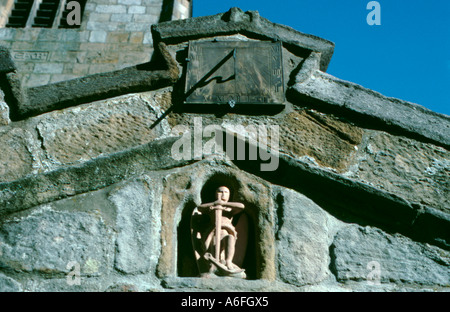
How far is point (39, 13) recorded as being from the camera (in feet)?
18.1

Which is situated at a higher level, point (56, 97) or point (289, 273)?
point (56, 97)

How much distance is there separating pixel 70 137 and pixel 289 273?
1.29 m

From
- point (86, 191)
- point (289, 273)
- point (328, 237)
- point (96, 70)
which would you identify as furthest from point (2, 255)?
point (96, 70)

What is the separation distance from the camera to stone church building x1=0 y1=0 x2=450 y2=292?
216 cm

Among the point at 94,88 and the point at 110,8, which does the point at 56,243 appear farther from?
the point at 110,8

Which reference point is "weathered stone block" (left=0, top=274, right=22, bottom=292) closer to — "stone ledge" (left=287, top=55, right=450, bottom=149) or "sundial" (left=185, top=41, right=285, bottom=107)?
"sundial" (left=185, top=41, right=285, bottom=107)

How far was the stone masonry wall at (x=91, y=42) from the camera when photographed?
4762 mm

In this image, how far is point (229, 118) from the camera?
2.64 meters

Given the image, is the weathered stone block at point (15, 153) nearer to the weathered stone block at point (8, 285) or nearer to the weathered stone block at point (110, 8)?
the weathered stone block at point (8, 285)

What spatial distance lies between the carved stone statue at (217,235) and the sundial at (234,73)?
55 cm

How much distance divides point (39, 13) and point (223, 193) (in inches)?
163

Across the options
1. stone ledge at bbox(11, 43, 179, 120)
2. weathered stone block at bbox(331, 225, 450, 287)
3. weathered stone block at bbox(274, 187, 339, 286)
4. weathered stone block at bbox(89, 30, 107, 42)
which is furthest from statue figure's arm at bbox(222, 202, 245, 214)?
weathered stone block at bbox(89, 30, 107, 42)

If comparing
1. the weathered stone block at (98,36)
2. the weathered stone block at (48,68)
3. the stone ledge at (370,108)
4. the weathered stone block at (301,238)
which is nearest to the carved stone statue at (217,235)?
the weathered stone block at (301,238)
